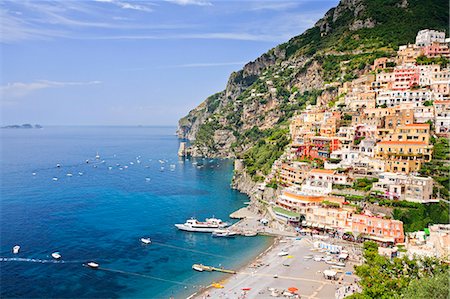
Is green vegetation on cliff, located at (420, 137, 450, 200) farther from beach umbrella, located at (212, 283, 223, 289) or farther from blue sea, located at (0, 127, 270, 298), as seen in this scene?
beach umbrella, located at (212, 283, 223, 289)

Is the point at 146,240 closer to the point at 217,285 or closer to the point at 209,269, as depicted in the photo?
the point at 209,269

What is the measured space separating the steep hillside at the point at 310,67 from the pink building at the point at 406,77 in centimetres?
1714

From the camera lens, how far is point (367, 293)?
28.4m

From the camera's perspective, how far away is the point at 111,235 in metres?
52.2

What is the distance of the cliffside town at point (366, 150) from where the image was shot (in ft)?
151

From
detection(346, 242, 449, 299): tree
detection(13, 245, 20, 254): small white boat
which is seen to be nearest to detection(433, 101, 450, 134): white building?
detection(346, 242, 449, 299): tree

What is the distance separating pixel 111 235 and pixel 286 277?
970 inches

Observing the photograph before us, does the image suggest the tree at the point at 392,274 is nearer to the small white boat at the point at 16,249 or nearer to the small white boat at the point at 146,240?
the small white boat at the point at 146,240

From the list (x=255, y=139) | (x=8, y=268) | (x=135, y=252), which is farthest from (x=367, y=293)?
(x=255, y=139)

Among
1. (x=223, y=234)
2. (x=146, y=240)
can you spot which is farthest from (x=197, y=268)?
(x=223, y=234)

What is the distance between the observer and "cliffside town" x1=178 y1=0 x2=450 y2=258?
4612 cm

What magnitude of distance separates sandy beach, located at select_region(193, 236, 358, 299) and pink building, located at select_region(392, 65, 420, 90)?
35.1m

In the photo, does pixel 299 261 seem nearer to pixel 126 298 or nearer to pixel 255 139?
pixel 126 298

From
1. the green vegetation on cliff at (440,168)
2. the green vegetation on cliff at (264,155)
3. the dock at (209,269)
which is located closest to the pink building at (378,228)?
the green vegetation on cliff at (440,168)
